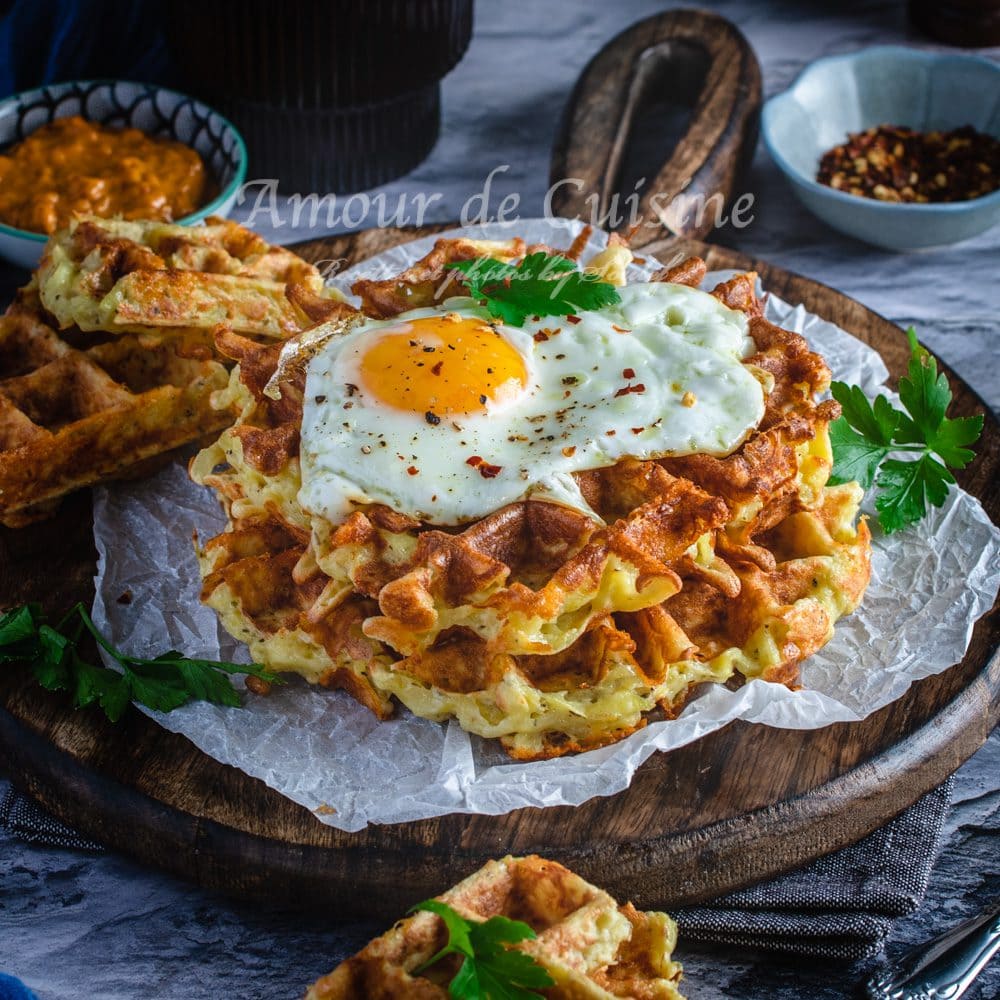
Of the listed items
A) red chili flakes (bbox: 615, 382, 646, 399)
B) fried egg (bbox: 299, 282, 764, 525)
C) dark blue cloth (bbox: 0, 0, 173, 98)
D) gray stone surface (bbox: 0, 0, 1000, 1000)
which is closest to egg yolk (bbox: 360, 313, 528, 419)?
fried egg (bbox: 299, 282, 764, 525)

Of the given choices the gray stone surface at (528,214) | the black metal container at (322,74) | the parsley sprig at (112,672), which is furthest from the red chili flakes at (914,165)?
the parsley sprig at (112,672)

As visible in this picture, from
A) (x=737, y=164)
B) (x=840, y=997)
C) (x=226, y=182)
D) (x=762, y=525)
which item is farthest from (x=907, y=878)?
(x=226, y=182)

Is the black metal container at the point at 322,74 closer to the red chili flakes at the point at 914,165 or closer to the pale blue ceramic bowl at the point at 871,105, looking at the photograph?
the pale blue ceramic bowl at the point at 871,105

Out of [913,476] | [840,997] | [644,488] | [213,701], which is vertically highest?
[644,488]

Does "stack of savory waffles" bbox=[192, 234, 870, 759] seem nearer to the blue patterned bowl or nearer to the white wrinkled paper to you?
the white wrinkled paper

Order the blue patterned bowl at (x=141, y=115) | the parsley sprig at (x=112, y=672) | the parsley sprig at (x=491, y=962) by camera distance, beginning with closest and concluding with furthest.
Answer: the parsley sprig at (x=491, y=962) < the parsley sprig at (x=112, y=672) < the blue patterned bowl at (x=141, y=115)

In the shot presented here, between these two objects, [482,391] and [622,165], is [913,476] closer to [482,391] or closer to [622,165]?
[482,391]
